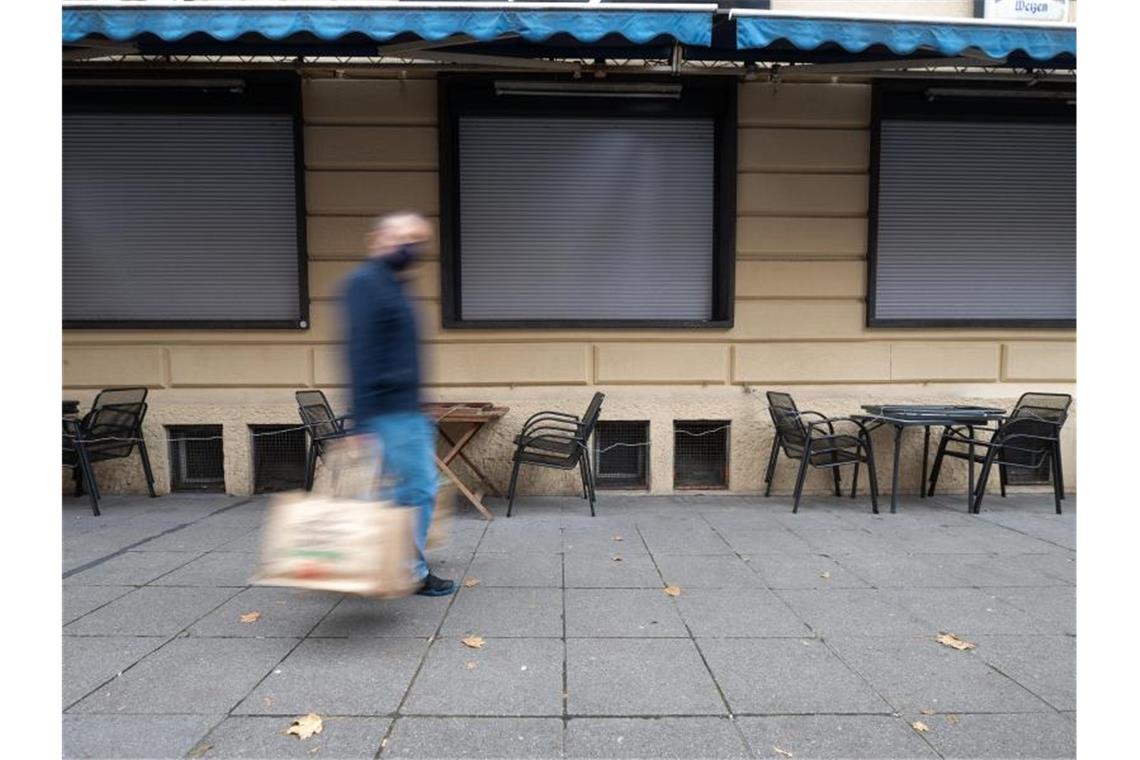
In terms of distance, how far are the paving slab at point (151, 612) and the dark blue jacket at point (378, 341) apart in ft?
4.73

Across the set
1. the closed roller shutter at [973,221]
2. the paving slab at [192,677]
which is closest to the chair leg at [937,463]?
the closed roller shutter at [973,221]

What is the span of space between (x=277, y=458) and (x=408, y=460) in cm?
372

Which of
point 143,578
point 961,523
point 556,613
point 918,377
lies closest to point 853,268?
point 918,377

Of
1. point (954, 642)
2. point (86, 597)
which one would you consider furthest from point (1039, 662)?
point (86, 597)

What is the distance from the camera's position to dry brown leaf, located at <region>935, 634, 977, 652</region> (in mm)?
Answer: 3029

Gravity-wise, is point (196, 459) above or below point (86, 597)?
above

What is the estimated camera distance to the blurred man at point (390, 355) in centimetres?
310

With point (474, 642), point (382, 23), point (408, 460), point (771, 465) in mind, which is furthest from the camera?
point (771, 465)

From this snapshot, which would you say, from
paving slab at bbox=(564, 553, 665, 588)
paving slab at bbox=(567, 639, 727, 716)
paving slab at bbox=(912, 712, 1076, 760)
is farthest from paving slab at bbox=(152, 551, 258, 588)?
paving slab at bbox=(912, 712, 1076, 760)

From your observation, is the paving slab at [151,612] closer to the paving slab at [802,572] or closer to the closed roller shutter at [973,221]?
the paving slab at [802,572]

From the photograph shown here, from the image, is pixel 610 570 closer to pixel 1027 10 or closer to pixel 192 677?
pixel 192 677

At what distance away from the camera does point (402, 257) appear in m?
3.18

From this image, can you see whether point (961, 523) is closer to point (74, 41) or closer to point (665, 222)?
point (665, 222)

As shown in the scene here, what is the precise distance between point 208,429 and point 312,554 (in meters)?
4.09
